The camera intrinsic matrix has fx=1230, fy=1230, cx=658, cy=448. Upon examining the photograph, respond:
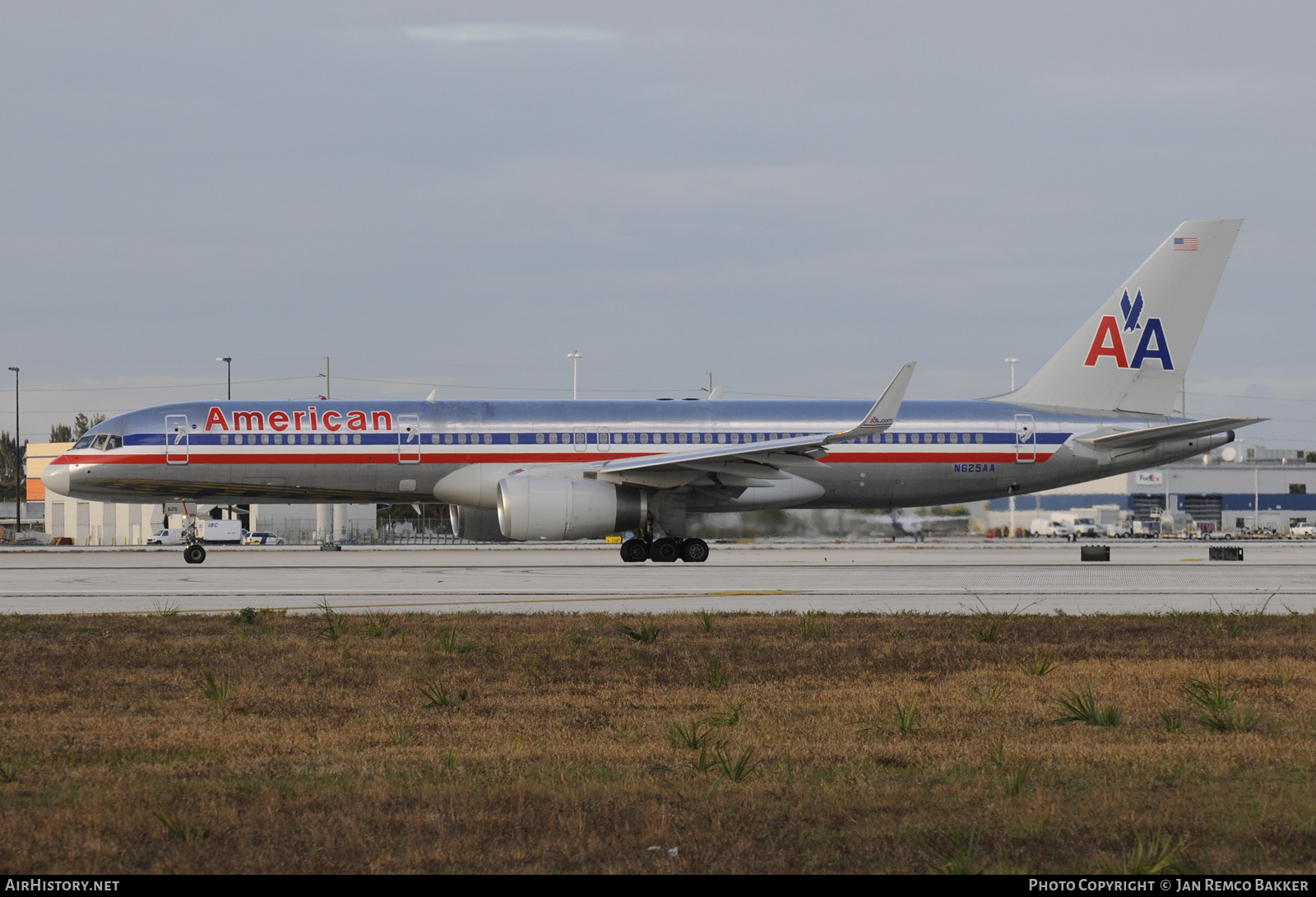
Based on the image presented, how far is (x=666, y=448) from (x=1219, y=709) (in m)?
24.8

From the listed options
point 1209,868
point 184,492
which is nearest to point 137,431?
point 184,492

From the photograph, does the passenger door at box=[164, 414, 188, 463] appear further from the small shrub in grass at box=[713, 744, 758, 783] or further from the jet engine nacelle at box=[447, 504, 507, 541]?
the small shrub in grass at box=[713, 744, 758, 783]

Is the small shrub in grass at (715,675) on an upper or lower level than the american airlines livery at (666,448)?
lower

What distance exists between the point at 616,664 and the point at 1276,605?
12.0 m

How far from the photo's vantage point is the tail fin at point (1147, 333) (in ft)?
119

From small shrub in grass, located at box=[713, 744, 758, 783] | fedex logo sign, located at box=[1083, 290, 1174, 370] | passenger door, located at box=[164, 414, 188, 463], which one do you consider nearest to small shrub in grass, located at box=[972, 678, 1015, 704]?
small shrub in grass, located at box=[713, 744, 758, 783]

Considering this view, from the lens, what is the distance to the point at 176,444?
33438 mm

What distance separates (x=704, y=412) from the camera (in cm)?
3469

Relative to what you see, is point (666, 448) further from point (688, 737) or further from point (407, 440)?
point (688, 737)

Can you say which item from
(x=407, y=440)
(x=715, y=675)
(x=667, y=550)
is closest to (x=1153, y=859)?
(x=715, y=675)

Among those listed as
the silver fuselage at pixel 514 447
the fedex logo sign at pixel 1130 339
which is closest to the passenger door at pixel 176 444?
the silver fuselage at pixel 514 447

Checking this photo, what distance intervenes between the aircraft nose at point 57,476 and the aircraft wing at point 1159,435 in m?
28.7

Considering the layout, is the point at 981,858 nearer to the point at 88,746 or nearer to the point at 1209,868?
the point at 1209,868

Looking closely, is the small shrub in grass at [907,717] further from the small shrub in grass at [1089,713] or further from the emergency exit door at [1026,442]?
the emergency exit door at [1026,442]
